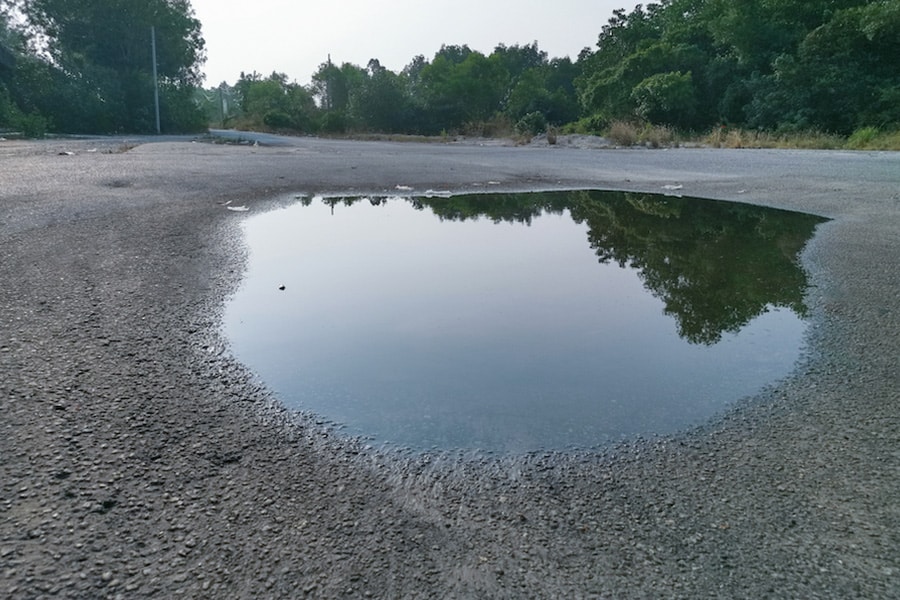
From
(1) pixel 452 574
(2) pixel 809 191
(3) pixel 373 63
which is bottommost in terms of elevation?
(1) pixel 452 574

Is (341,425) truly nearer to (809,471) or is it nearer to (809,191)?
(809,471)

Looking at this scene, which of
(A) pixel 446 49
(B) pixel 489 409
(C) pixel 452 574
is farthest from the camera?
(A) pixel 446 49

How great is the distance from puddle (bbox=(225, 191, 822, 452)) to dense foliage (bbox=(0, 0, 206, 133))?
110 feet

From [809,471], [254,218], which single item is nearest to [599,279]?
[809,471]

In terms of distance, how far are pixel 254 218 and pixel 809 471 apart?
635 cm

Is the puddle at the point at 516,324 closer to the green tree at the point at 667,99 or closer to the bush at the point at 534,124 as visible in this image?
the green tree at the point at 667,99

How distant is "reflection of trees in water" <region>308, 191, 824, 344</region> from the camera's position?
427cm

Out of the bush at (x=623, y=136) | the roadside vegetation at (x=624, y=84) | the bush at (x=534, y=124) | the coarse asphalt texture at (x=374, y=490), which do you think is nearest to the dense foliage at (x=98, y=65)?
the roadside vegetation at (x=624, y=84)

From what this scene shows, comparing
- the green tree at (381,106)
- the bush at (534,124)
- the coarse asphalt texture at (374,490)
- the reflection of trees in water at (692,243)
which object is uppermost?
the green tree at (381,106)

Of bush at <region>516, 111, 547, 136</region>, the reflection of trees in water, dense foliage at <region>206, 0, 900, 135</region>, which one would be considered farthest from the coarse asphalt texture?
bush at <region>516, 111, 547, 136</region>

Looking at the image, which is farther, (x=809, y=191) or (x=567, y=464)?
(x=809, y=191)

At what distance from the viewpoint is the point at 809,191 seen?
977 centimetres

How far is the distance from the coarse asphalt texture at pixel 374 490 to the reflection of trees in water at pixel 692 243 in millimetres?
639

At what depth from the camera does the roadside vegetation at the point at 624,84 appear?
24.3 metres
